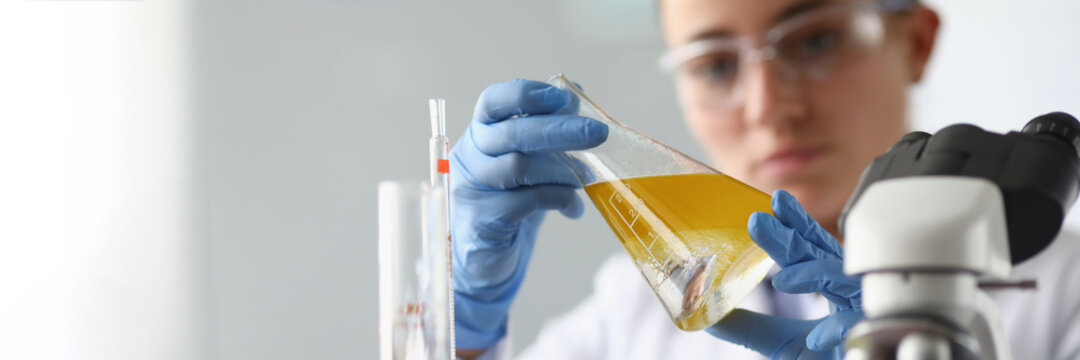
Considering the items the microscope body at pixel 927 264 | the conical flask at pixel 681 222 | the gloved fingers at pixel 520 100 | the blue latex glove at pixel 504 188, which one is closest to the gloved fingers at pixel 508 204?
the blue latex glove at pixel 504 188

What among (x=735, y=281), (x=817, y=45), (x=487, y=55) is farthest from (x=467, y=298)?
(x=487, y=55)

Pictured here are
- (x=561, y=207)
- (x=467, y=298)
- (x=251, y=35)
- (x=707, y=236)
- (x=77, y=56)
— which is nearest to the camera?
(x=707, y=236)

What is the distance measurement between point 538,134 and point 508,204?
0.67 ft

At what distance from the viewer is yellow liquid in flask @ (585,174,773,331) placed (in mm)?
847

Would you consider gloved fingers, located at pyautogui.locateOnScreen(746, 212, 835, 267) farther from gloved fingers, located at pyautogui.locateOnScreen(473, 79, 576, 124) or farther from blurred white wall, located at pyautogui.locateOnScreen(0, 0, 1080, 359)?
blurred white wall, located at pyautogui.locateOnScreen(0, 0, 1080, 359)

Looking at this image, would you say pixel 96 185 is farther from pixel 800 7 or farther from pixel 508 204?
pixel 800 7

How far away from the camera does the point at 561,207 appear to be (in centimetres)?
120

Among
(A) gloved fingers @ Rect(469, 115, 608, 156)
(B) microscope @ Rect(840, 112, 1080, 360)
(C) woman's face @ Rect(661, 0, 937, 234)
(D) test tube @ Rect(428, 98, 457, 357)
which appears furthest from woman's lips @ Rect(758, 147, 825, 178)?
(B) microscope @ Rect(840, 112, 1080, 360)

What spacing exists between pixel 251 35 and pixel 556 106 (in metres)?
1.44

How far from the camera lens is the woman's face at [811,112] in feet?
5.42

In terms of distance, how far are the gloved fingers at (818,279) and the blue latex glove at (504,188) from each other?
0.83 feet

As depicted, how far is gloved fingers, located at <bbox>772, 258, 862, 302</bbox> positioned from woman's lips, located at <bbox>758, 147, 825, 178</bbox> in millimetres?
836

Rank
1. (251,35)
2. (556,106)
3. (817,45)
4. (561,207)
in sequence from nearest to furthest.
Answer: (556,106)
(561,207)
(817,45)
(251,35)

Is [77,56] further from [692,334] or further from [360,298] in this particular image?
[692,334]
